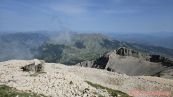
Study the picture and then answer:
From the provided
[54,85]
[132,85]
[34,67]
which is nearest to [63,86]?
[54,85]

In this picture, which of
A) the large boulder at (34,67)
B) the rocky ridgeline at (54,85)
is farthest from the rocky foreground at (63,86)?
the large boulder at (34,67)

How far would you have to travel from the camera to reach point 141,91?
→ 63.8 metres

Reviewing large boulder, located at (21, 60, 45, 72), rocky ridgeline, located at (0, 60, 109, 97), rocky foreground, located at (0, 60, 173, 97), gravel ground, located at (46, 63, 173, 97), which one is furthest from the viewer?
gravel ground, located at (46, 63, 173, 97)

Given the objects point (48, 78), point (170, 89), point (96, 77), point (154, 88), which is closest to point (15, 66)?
point (48, 78)

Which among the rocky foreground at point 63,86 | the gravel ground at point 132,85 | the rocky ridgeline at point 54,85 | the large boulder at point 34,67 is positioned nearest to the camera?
the rocky ridgeline at point 54,85

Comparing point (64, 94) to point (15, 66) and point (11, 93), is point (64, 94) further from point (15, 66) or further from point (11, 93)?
point (15, 66)

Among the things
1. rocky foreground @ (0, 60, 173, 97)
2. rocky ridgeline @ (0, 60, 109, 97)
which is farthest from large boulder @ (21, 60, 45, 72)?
rocky ridgeline @ (0, 60, 109, 97)

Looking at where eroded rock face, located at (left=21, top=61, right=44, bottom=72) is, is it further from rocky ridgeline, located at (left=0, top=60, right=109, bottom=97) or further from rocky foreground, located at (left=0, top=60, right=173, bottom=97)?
rocky ridgeline, located at (left=0, top=60, right=109, bottom=97)

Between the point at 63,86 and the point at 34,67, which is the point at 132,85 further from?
the point at 63,86

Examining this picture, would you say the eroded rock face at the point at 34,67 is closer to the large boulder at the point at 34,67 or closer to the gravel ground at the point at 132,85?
the large boulder at the point at 34,67

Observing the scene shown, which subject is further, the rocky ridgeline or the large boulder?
the large boulder

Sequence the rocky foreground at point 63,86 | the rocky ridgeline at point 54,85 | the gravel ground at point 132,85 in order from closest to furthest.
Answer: the rocky ridgeline at point 54,85
the rocky foreground at point 63,86
the gravel ground at point 132,85

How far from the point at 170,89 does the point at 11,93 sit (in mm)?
51098

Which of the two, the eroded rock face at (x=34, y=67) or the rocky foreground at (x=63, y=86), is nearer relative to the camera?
the rocky foreground at (x=63, y=86)
